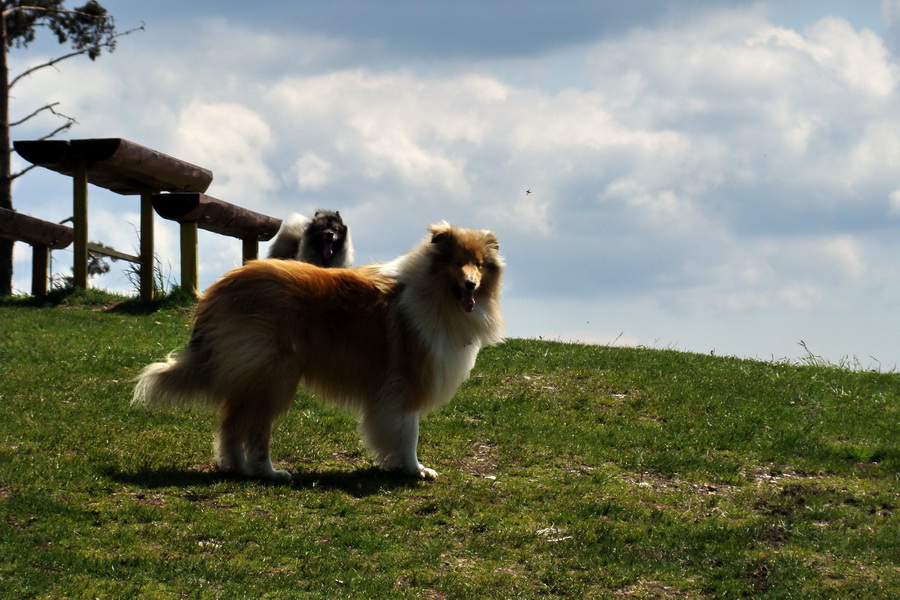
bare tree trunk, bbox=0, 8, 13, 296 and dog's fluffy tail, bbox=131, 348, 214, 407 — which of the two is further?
bare tree trunk, bbox=0, 8, 13, 296

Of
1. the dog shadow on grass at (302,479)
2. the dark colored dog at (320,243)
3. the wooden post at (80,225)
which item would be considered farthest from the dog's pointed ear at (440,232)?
the wooden post at (80,225)

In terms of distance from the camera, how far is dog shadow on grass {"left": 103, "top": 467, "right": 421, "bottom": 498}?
7145mm

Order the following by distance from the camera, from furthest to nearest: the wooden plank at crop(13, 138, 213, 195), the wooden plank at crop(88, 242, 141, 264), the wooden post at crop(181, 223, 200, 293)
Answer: the wooden plank at crop(88, 242, 141, 264), the wooden post at crop(181, 223, 200, 293), the wooden plank at crop(13, 138, 213, 195)

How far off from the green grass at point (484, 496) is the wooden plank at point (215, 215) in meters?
4.38

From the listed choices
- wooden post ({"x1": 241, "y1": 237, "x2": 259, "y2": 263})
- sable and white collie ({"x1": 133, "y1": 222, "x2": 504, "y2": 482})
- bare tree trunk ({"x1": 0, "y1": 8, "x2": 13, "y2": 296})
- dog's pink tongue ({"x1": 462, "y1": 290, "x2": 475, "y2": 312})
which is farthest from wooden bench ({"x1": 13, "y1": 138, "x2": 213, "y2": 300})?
dog's pink tongue ({"x1": 462, "y1": 290, "x2": 475, "y2": 312})

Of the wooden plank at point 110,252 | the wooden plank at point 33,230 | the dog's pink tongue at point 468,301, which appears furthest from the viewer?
the wooden plank at point 110,252

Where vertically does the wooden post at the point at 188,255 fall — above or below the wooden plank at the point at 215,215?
below

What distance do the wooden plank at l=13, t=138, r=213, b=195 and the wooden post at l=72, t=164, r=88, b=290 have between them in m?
0.16

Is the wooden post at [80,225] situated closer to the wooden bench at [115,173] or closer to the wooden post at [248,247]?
the wooden bench at [115,173]

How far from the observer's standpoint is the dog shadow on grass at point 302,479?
7.14 metres

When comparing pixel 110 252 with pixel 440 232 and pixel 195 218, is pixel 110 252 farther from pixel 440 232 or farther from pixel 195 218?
pixel 440 232

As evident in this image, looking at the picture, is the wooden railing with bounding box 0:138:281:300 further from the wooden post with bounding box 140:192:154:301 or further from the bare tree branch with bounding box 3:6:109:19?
the bare tree branch with bounding box 3:6:109:19

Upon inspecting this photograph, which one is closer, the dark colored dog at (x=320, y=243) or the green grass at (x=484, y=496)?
the green grass at (x=484, y=496)

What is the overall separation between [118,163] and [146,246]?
4.69ft
